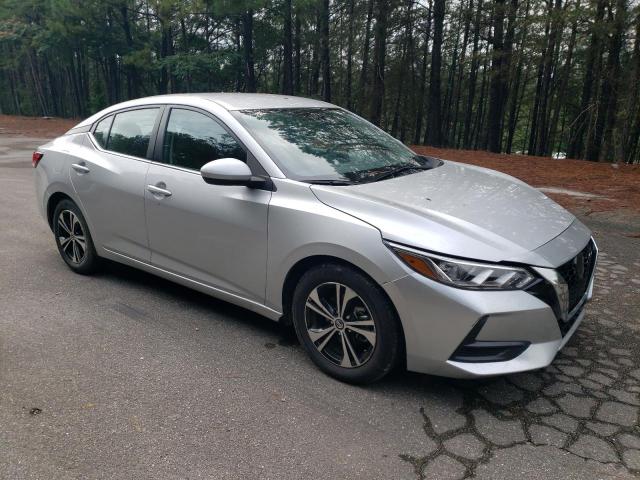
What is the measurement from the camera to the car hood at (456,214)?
110 inches

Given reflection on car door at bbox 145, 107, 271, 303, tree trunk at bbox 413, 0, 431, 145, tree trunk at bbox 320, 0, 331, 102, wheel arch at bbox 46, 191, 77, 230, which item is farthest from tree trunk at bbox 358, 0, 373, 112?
reflection on car door at bbox 145, 107, 271, 303

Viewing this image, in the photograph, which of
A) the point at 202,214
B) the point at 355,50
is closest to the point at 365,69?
the point at 355,50

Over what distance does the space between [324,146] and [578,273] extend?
71.7 inches

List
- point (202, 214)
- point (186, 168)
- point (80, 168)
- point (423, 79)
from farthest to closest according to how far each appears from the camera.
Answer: point (423, 79)
point (80, 168)
point (186, 168)
point (202, 214)

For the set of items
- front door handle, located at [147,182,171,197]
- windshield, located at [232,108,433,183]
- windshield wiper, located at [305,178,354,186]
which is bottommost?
front door handle, located at [147,182,171,197]

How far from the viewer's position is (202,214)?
3.70 metres

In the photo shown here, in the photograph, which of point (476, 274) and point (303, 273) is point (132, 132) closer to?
point (303, 273)

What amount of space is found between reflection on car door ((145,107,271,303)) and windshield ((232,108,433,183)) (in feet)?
0.76

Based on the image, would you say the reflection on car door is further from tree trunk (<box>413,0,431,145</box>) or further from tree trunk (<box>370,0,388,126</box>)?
tree trunk (<box>413,0,431,145</box>)

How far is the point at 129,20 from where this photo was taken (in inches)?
1356

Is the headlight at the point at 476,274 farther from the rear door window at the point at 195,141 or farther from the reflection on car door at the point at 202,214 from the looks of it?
the rear door window at the point at 195,141

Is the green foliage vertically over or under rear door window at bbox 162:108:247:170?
over

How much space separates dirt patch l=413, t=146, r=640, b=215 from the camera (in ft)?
27.8

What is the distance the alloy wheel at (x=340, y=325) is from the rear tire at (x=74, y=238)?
256 centimetres
